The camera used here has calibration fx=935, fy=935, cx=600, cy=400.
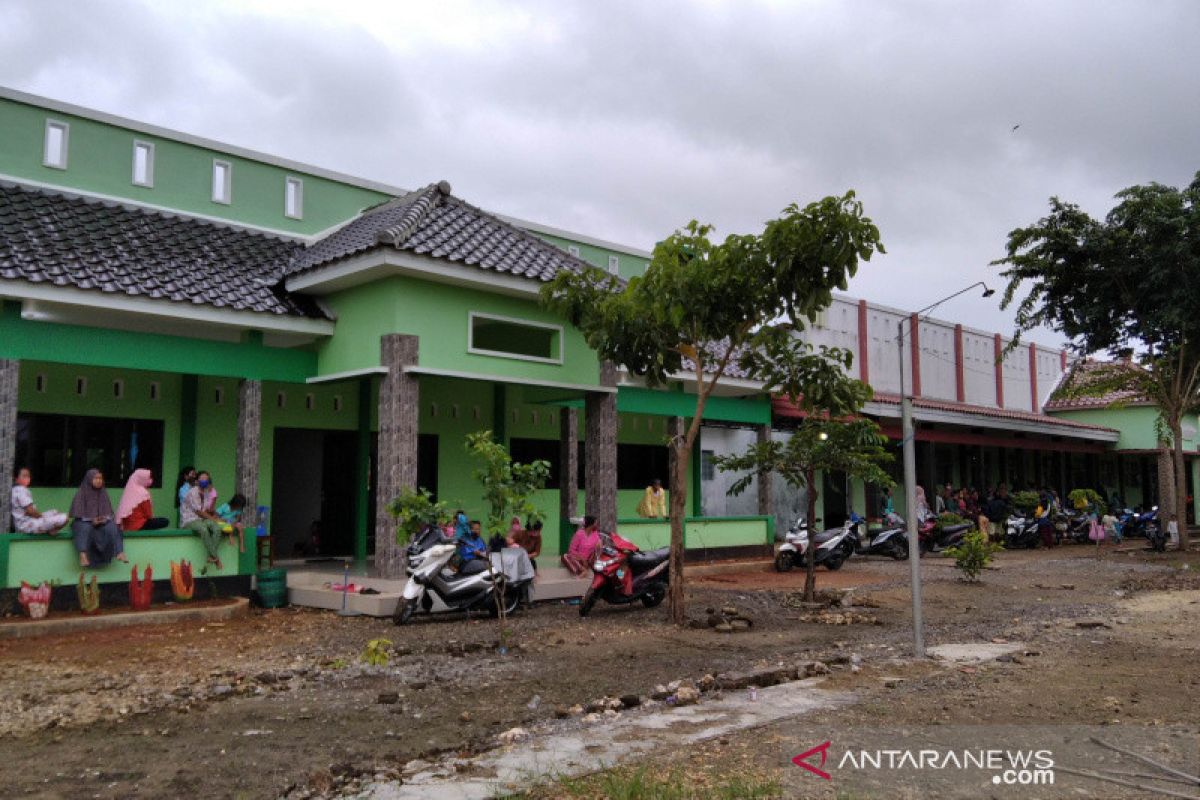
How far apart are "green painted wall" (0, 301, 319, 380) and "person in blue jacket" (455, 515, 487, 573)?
400 cm

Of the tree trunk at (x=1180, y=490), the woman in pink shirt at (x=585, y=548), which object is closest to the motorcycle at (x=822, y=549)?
the woman in pink shirt at (x=585, y=548)

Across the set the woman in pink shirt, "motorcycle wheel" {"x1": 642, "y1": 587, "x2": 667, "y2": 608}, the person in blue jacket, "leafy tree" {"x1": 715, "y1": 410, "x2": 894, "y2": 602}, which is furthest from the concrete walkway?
the woman in pink shirt

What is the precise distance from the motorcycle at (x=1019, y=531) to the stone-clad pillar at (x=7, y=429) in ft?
72.1

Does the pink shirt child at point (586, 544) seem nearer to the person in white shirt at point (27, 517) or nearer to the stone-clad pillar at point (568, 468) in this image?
the stone-clad pillar at point (568, 468)

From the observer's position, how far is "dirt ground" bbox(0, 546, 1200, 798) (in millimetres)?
5523

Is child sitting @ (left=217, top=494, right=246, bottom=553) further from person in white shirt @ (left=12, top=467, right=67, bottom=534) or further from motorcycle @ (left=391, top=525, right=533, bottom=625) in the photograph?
motorcycle @ (left=391, top=525, right=533, bottom=625)

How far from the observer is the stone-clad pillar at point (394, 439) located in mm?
12039

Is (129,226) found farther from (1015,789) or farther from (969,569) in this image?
(969,569)

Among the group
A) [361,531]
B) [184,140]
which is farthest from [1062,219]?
[184,140]

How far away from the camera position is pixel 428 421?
16297 millimetres

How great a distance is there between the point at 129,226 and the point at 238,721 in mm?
9032

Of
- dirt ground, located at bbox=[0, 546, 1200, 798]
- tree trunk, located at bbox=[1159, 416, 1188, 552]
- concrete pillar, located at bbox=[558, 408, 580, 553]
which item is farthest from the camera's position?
tree trunk, located at bbox=[1159, 416, 1188, 552]

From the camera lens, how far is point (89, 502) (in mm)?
10844

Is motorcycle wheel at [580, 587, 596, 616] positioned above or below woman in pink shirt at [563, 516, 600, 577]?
below
